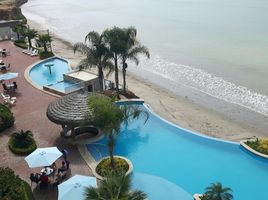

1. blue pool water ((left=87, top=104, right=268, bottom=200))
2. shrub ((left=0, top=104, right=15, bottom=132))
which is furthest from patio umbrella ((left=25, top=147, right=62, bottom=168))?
shrub ((left=0, top=104, right=15, bottom=132))

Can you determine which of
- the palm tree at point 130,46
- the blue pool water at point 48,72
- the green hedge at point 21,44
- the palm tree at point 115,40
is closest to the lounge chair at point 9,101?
the blue pool water at point 48,72

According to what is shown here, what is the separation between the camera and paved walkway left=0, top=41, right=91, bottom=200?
18344mm

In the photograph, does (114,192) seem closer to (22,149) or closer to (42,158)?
(42,158)

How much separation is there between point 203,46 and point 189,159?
3248 cm

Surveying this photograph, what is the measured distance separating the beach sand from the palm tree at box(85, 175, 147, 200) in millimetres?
13884

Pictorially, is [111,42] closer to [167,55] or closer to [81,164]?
[81,164]

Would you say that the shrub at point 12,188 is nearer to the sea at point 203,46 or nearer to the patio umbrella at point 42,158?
the patio umbrella at point 42,158

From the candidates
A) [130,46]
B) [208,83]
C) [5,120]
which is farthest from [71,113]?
[208,83]

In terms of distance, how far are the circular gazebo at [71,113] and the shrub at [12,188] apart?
4.70 metres

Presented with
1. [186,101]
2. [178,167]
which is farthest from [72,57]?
[178,167]

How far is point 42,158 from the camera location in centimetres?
1678

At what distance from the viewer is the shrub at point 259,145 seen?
65.5 feet

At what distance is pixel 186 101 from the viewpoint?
105ft

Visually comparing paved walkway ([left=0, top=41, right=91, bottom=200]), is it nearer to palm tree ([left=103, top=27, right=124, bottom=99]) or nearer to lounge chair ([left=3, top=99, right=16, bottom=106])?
lounge chair ([left=3, top=99, right=16, bottom=106])
